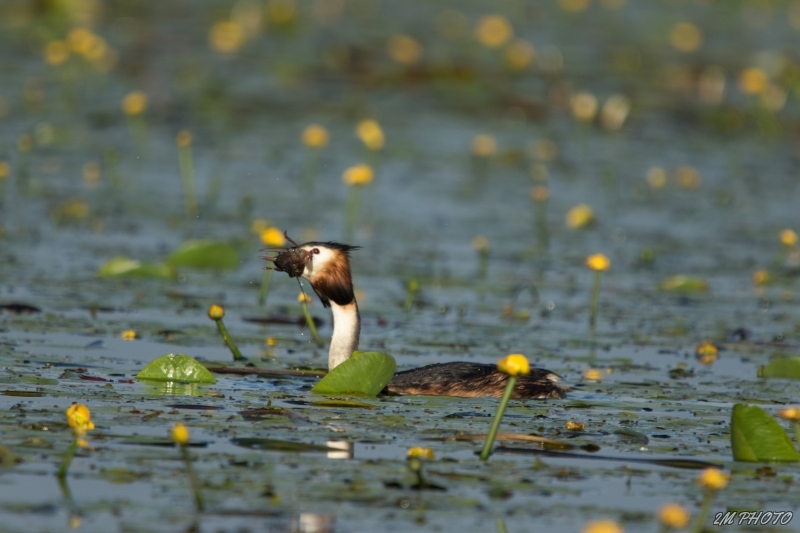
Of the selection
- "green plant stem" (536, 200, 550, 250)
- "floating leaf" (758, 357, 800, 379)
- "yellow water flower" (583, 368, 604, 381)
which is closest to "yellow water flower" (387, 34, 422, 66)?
"green plant stem" (536, 200, 550, 250)

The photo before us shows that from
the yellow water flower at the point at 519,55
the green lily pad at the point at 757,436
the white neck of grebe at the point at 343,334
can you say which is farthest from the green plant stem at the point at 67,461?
the yellow water flower at the point at 519,55

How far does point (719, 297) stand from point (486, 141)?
207 inches

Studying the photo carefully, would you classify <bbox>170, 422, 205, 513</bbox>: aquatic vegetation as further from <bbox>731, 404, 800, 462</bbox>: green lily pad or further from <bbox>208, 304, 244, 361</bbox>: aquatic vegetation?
<bbox>208, 304, 244, 361</bbox>: aquatic vegetation

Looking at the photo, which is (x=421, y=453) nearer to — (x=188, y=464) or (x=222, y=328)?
(x=188, y=464)

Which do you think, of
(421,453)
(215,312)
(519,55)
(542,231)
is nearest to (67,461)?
(421,453)

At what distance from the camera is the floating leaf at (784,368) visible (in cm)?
880

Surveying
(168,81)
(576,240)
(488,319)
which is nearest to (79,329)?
(488,319)

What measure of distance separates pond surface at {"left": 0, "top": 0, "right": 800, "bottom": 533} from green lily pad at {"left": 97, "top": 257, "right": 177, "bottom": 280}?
103 millimetres

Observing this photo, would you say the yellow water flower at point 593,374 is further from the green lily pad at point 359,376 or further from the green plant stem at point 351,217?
the green plant stem at point 351,217

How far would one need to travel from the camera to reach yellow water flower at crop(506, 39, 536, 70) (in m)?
20.9

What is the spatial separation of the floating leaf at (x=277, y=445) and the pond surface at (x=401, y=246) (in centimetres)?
1

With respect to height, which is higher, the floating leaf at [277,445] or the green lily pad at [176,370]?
the green lily pad at [176,370]

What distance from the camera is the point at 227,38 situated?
20.7 metres

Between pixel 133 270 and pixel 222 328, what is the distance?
112 inches
